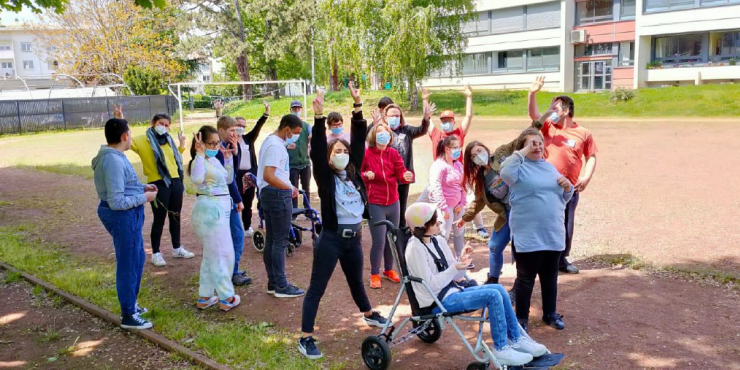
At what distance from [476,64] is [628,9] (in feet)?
42.7

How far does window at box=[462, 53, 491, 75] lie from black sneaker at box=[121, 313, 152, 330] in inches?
1923

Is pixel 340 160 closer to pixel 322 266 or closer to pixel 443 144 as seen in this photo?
pixel 322 266

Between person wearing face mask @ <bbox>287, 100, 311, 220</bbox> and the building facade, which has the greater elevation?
the building facade

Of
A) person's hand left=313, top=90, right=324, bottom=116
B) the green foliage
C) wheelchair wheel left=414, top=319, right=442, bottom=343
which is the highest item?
the green foliage

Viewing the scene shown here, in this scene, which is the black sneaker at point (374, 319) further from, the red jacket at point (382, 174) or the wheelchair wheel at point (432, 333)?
the red jacket at point (382, 174)

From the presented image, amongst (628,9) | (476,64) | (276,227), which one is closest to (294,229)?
(276,227)

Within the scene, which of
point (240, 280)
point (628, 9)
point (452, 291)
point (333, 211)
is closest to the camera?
point (452, 291)

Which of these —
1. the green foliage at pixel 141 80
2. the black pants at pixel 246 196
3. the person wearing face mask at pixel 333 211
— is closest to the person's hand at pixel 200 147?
the person wearing face mask at pixel 333 211

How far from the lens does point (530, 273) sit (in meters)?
5.30

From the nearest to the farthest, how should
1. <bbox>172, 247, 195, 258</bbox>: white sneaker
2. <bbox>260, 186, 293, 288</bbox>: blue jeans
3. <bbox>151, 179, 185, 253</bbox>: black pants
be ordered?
<bbox>260, 186, 293, 288</bbox>: blue jeans
<bbox>151, 179, 185, 253</bbox>: black pants
<bbox>172, 247, 195, 258</bbox>: white sneaker

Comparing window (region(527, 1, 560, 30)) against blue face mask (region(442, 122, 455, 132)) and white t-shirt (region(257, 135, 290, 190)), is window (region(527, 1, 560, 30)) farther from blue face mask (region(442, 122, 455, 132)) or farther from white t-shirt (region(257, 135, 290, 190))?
white t-shirt (region(257, 135, 290, 190))

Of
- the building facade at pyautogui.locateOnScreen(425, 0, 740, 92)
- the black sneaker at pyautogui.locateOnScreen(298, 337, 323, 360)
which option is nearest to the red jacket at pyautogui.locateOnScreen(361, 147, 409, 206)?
the black sneaker at pyautogui.locateOnScreen(298, 337, 323, 360)

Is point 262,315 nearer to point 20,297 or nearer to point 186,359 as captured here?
point 186,359

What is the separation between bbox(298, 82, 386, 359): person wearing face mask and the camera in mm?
5066
